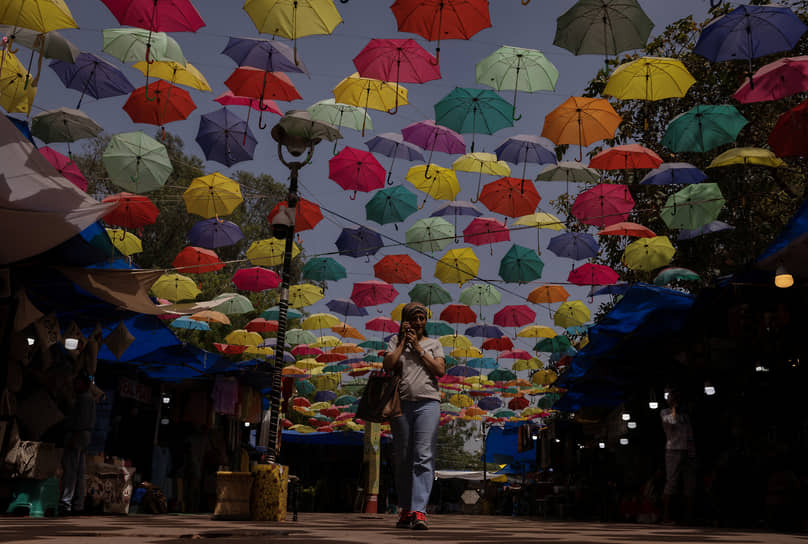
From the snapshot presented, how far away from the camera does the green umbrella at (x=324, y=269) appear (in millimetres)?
17609

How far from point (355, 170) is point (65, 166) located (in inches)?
193

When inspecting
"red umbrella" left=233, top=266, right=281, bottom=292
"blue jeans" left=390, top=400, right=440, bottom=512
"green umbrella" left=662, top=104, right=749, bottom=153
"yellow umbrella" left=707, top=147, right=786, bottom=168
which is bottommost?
"blue jeans" left=390, top=400, right=440, bottom=512

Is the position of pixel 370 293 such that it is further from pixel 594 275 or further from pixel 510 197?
pixel 510 197

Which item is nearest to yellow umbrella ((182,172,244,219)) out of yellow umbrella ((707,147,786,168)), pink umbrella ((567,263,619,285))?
pink umbrella ((567,263,619,285))

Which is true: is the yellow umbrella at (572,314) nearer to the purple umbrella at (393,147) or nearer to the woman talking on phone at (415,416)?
the purple umbrella at (393,147)

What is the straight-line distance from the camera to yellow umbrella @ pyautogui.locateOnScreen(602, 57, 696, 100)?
33.0 ft

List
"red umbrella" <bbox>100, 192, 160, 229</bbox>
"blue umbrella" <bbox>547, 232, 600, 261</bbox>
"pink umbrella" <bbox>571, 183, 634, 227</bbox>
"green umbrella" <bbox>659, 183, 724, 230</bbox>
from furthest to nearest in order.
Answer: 1. "blue umbrella" <bbox>547, 232, 600, 261</bbox>
2. "red umbrella" <bbox>100, 192, 160, 229</bbox>
3. "pink umbrella" <bbox>571, 183, 634, 227</bbox>
4. "green umbrella" <bbox>659, 183, 724, 230</bbox>

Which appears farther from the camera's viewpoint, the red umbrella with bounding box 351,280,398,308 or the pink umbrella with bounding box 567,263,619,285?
the red umbrella with bounding box 351,280,398,308

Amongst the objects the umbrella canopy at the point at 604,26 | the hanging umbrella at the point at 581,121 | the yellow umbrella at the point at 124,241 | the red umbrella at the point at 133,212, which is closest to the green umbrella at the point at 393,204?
the hanging umbrella at the point at 581,121

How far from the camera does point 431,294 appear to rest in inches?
760

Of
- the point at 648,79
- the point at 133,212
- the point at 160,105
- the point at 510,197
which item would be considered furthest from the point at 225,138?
the point at 648,79

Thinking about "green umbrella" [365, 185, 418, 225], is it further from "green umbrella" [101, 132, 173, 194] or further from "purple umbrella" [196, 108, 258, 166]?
"green umbrella" [101, 132, 173, 194]

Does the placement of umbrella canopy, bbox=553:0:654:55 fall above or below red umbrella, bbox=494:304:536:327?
above

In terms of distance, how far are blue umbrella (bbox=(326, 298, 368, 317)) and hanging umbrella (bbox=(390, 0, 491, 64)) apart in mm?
12372
